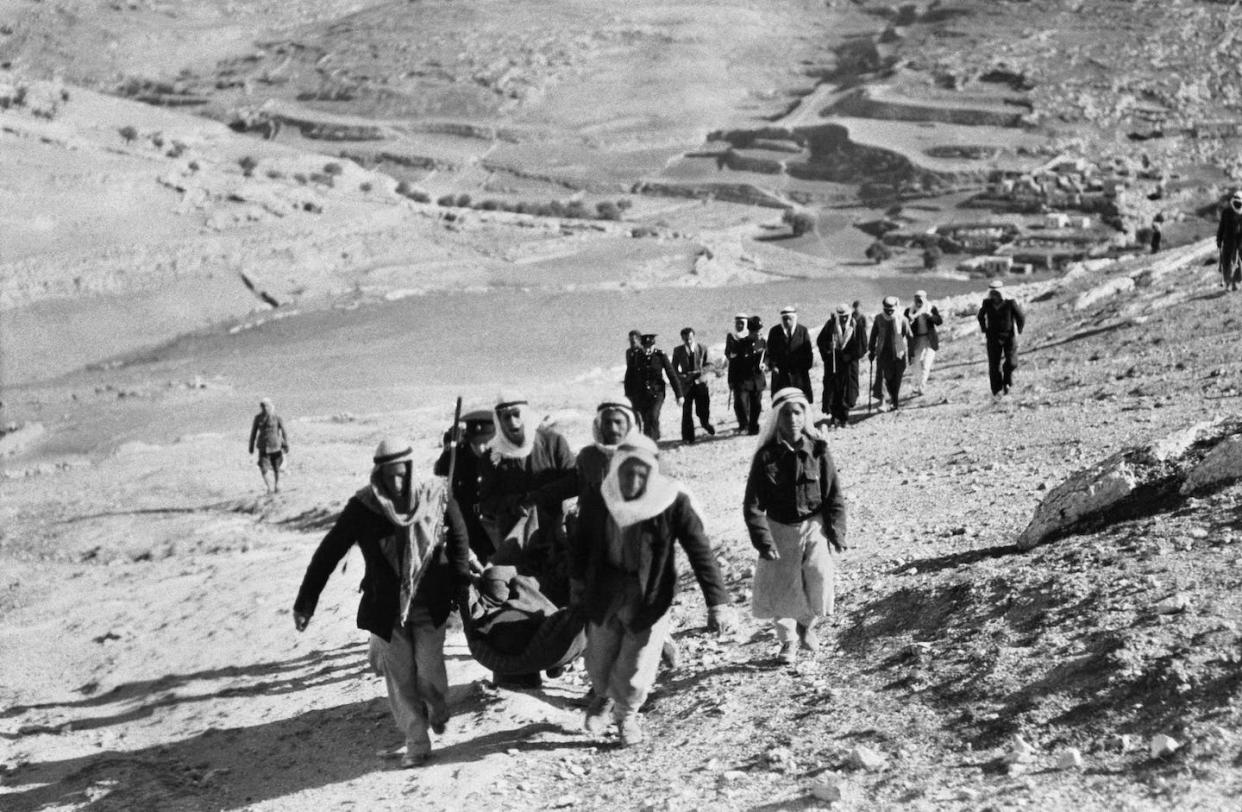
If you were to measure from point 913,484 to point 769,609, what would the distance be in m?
4.25

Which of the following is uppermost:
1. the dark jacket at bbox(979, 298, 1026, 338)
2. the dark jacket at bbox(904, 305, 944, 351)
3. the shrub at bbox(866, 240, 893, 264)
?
the dark jacket at bbox(979, 298, 1026, 338)

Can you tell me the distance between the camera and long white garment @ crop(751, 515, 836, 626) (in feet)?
23.5

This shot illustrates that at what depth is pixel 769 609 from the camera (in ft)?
23.9

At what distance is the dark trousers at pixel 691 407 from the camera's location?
1598 cm

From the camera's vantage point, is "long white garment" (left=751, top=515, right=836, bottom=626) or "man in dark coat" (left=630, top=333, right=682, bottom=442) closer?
"long white garment" (left=751, top=515, right=836, bottom=626)

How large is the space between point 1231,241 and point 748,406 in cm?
620

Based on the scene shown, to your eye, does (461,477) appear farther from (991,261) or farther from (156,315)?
(991,261)

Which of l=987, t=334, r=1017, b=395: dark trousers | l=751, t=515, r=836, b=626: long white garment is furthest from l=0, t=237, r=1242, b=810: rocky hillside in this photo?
l=987, t=334, r=1017, b=395: dark trousers

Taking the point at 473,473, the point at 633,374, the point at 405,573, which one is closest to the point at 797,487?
the point at 473,473

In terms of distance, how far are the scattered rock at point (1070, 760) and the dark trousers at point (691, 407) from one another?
409 inches

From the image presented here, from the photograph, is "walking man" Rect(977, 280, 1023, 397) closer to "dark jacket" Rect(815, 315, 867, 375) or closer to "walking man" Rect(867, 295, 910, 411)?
"walking man" Rect(867, 295, 910, 411)

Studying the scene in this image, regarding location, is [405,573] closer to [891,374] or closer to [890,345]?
[890,345]

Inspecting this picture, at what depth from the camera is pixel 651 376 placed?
48.7 ft

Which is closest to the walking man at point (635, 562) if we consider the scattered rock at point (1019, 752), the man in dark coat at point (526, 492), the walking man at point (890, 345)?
the man in dark coat at point (526, 492)
